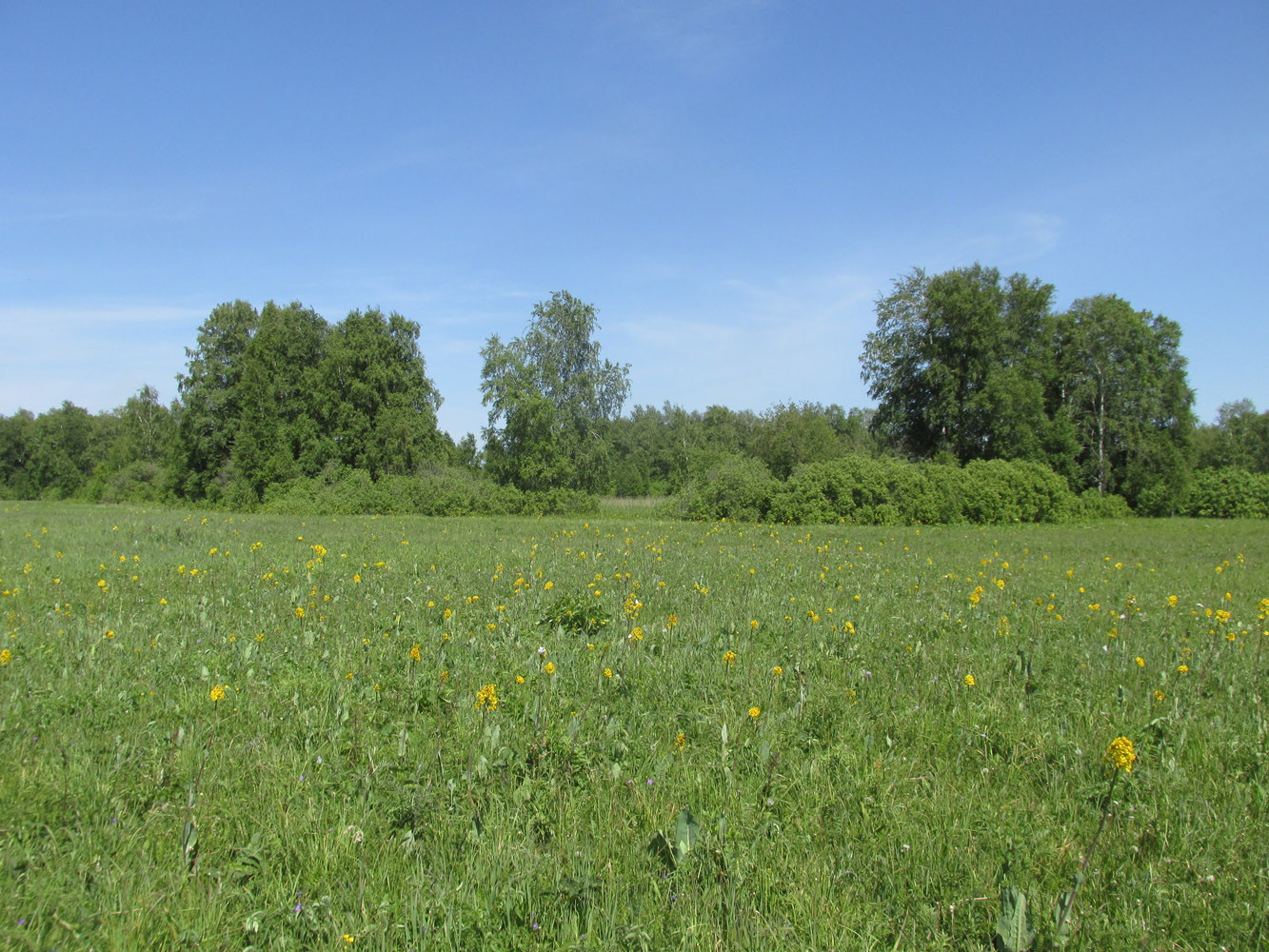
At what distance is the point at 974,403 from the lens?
37938 mm

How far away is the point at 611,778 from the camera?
9.57ft

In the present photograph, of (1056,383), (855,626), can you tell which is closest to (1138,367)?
(1056,383)

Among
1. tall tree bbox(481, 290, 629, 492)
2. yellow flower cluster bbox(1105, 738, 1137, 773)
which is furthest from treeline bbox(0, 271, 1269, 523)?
yellow flower cluster bbox(1105, 738, 1137, 773)

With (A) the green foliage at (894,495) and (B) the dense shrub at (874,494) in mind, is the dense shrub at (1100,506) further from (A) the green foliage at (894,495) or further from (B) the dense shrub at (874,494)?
(A) the green foliage at (894,495)

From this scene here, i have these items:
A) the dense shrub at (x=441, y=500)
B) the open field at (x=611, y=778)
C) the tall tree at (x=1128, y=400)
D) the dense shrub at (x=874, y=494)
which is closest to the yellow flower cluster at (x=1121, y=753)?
the open field at (x=611, y=778)

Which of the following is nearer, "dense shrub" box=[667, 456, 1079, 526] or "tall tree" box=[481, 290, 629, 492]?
"dense shrub" box=[667, 456, 1079, 526]

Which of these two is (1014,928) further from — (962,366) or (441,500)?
(962,366)

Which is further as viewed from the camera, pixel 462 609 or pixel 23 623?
pixel 462 609

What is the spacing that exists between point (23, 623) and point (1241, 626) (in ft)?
36.4

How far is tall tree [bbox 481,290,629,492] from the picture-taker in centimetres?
3591

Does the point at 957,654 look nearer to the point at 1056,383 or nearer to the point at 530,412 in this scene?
the point at 530,412

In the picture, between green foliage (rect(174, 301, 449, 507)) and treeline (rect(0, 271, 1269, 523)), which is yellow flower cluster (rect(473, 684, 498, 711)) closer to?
treeline (rect(0, 271, 1269, 523))

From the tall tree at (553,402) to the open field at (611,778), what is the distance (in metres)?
29.8

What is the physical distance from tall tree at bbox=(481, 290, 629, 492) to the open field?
97.7 ft
